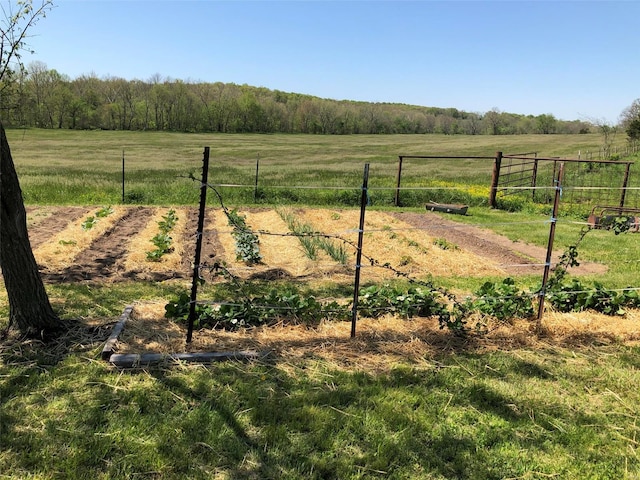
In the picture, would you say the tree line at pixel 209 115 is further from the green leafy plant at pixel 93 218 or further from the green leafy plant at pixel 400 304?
the green leafy plant at pixel 400 304

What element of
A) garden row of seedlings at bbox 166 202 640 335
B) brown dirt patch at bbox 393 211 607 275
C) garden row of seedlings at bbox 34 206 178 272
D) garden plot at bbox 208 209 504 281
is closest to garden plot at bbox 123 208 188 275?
garden row of seedlings at bbox 34 206 178 272

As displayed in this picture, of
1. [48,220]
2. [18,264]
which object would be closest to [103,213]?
[48,220]

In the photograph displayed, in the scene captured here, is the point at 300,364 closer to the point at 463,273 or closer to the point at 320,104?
the point at 463,273

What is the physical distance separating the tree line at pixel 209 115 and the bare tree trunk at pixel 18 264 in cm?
7738

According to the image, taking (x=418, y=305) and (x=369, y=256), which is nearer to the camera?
(x=418, y=305)

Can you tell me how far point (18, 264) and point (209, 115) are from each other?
290ft

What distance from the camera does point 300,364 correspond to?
13.3ft

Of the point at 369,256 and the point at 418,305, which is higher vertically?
the point at 418,305

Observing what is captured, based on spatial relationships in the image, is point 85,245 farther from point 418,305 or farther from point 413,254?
point 418,305

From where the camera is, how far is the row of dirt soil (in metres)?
7.80

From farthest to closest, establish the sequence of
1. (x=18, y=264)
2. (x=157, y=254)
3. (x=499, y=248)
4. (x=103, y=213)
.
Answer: (x=103, y=213) < (x=499, y=248) < (x=157, y=254) < (x=18, y=264)

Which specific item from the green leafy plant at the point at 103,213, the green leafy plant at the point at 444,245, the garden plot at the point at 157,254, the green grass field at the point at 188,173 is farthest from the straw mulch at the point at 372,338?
the green leafy plant at the point at 103,213

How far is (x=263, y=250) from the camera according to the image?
31.4 ft

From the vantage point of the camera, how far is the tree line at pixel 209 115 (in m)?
75.8
